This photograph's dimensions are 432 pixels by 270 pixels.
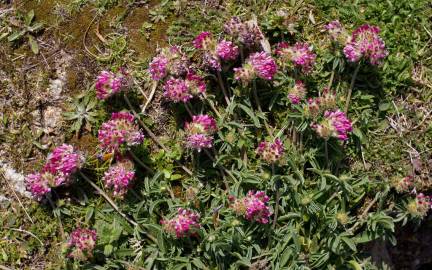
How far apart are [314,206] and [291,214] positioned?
0.19m

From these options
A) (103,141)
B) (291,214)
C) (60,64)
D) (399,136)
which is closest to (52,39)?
(60,64)

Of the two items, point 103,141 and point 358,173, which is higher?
point 103,141

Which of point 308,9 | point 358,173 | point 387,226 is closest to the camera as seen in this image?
point 387,226

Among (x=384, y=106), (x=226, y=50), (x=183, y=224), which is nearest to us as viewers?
(x=183, y=224)

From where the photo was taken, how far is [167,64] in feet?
16.1

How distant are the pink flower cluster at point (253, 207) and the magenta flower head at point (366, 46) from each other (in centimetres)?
132

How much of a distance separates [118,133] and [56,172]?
2.05 ft

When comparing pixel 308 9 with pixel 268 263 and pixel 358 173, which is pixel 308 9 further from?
pixel 268 263

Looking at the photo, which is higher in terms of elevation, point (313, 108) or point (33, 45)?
point (33, 45)

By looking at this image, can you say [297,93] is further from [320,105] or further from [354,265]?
[354,265]

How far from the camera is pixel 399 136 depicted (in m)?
5.05

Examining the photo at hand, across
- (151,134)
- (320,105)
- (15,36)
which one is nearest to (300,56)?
(320,105)

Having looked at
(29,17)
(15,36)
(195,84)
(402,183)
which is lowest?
(402,183)

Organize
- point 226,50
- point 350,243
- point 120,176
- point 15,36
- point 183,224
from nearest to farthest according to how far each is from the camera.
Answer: point 183,224
point 350,243
point 120,176
point 226,50
point 15,36
